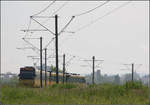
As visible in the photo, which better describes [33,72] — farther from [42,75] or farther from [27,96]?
[27,96]

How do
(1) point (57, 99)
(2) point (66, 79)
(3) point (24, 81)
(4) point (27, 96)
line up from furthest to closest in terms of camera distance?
(2) point (66, 79), (3) point (24, 81), (4) point (27, 96), (1) point (57, 99)

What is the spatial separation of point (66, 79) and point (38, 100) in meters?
38.1

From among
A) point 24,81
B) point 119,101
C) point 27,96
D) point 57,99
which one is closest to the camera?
point 119,101

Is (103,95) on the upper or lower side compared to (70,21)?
lower

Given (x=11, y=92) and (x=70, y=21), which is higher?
(x=70, y=21)

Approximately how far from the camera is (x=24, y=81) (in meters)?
45.4

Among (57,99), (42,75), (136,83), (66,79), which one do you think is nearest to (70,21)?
(136,83)

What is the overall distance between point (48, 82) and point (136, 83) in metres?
30.6

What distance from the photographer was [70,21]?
1065 inches

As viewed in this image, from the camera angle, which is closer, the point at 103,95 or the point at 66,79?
the point at 103,95

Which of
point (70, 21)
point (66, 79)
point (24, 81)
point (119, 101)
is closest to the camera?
point (119, 101)

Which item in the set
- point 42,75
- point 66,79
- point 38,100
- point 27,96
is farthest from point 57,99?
point 66,79

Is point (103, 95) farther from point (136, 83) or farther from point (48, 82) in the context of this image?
point (48, 82)

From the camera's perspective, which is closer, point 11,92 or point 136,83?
point 11,92
